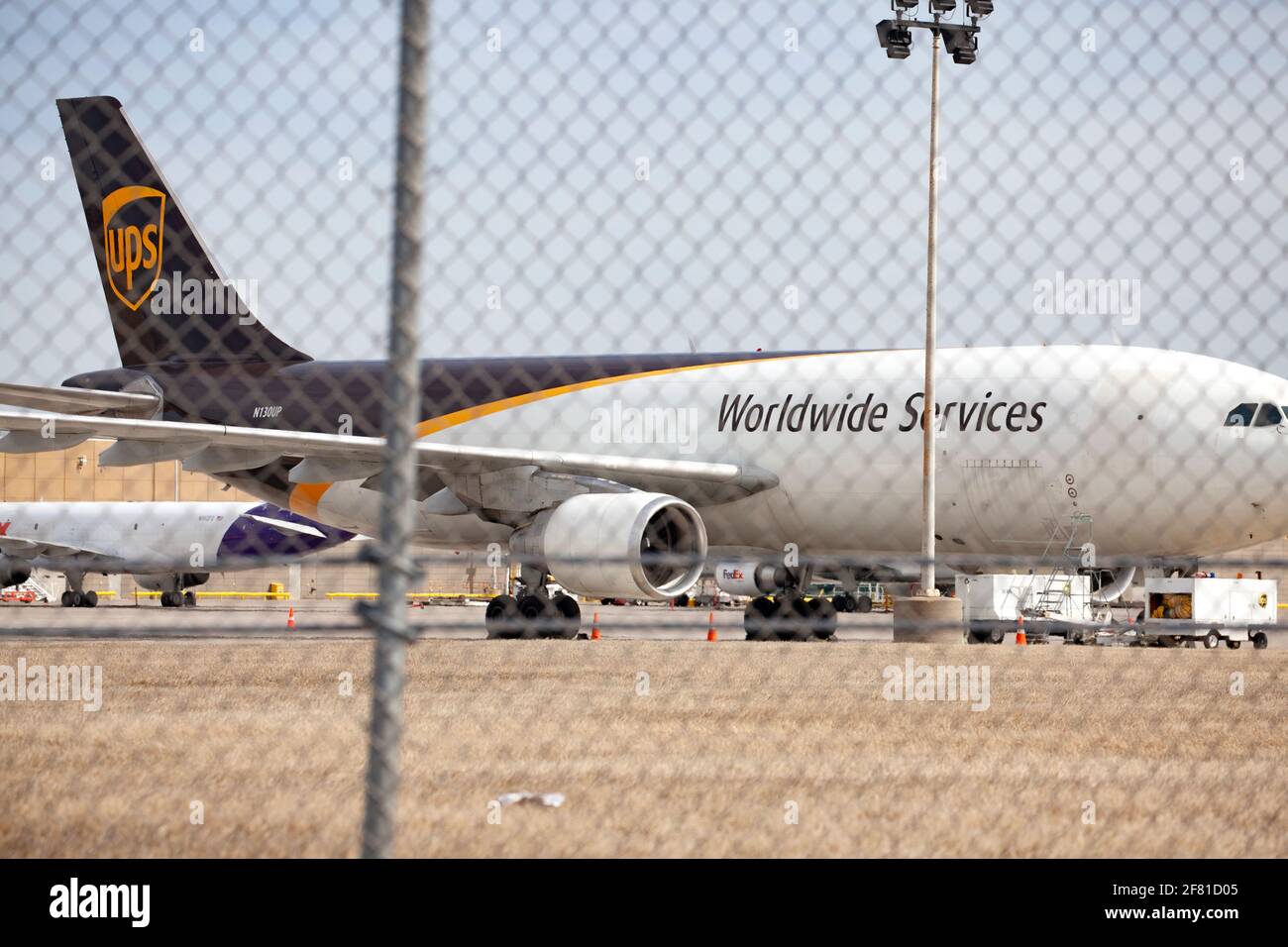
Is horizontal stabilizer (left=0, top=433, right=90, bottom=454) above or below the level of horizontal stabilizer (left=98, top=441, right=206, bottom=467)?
below

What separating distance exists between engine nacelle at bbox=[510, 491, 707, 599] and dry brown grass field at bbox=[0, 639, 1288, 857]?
3682mm

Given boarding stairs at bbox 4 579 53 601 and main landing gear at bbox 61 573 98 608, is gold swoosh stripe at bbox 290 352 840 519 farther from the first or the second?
boarding stairs at bbox 4 579 53 601

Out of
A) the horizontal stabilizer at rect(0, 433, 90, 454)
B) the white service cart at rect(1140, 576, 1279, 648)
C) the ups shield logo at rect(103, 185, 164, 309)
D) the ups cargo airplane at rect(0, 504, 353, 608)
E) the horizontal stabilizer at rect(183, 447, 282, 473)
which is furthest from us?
the ups cargo airplane at rect(0, 504, 353, 608)

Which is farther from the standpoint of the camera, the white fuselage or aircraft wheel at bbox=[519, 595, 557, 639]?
aircraft wheel at bbox=[519, 595, 557, 639]

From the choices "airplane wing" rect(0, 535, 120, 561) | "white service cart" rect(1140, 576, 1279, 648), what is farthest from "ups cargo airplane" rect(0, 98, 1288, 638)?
"airplane wing" rect(0, 535, 120, 561)

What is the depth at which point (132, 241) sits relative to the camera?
556 inches

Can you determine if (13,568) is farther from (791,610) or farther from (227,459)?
(791,610)

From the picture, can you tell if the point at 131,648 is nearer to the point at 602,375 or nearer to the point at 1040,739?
the point at 602,375

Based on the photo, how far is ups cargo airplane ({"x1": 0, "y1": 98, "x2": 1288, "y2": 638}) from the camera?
57.9ft

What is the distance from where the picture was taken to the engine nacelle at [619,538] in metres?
16.6

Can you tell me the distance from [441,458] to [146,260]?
5913 mm

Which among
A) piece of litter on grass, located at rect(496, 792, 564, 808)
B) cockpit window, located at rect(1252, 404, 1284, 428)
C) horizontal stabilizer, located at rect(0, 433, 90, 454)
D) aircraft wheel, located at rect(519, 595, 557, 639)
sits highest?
cockpit window, located at rect(1252, 404, 1284, 428)

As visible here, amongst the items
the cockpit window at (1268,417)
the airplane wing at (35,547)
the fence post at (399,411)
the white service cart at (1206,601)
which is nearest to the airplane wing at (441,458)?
the white service cart at (1206,601)
